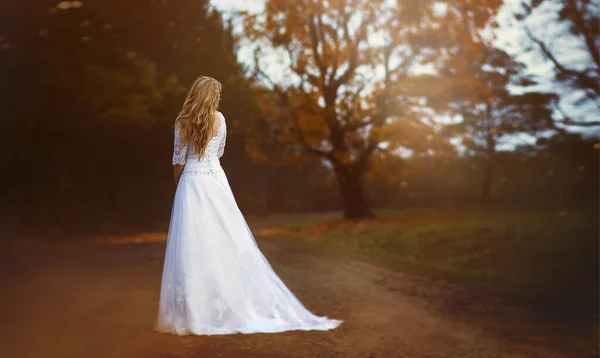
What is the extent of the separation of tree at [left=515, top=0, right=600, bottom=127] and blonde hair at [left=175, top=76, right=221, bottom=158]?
3970 millimetres

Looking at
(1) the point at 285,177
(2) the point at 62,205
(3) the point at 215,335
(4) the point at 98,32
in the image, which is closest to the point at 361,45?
(1) the point at 285,177

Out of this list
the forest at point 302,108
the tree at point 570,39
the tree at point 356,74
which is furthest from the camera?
the tree at point 570,39

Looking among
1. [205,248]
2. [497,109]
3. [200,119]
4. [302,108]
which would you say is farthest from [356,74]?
[205,248]

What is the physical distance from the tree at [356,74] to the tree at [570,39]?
0.42 metres

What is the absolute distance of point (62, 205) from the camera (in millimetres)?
4820

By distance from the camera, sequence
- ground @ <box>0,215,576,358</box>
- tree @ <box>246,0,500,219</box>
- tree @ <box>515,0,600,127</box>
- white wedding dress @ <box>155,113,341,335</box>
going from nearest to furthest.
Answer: white wedding dress @ <box>155,113,341,335</box> → ground @ <box>0,215,576,358</box> → tree @ <box>246,0,500,219</box> → tree @ <box>515,0,600,127</box>

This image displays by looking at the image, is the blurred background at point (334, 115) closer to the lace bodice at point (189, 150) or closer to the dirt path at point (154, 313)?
the dirt path at point (154, 313)

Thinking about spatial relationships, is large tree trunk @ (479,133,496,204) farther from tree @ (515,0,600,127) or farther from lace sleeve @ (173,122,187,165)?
lace sleeve @ (173,122,187,165)

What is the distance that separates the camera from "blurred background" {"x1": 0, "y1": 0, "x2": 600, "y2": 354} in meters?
4.64

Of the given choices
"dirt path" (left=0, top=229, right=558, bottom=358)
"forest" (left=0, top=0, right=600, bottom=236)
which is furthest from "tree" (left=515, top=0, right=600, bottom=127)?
"dirt path" (left=0, top=229, right=558, bottom=358)

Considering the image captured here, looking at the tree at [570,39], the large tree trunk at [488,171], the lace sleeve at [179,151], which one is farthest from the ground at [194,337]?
the tree at [570,39]

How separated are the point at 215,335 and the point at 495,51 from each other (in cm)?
431

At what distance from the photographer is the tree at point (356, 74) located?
5754 millimetres

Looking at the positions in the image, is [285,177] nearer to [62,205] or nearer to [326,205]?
[326,205]
